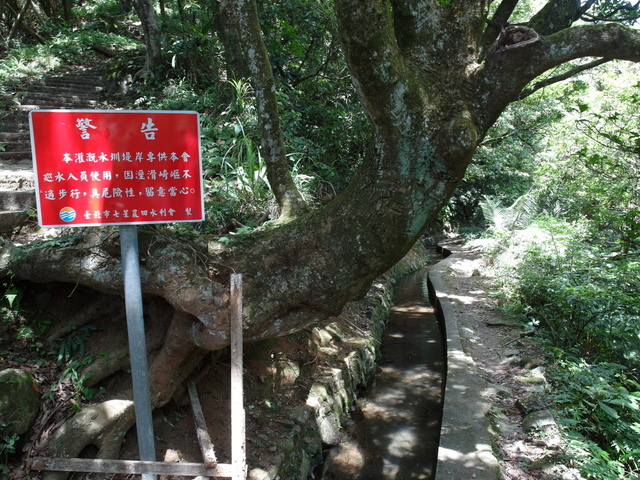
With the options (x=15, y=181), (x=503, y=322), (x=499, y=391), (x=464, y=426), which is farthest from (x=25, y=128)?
(x=503, y=322)

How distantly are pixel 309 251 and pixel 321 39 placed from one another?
24.8 ft

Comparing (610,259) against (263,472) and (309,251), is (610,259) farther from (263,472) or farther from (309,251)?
(263,472)

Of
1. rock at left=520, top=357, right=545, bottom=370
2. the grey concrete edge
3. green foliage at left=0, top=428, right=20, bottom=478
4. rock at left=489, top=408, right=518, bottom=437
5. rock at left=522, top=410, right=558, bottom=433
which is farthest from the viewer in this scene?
rock at left=520, top=357, right=545, bottom=370

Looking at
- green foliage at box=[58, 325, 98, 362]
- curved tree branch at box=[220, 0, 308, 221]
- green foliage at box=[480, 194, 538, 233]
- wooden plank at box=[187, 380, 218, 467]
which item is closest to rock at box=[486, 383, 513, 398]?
curved tree branch at box=[220, 0, 308, 221]

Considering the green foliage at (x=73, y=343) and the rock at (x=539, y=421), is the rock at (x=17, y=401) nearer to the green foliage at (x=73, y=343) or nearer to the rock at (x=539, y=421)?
the green foliage at (x=73, y=343)

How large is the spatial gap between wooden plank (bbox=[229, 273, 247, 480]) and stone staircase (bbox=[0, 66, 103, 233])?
107 inches

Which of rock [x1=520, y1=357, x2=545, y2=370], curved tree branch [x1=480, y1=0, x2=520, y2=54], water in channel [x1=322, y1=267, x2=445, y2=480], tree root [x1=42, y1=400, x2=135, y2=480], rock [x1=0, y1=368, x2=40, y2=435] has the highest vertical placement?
curved tree branch [x1=480, y1=0, x2=520, y2=54]

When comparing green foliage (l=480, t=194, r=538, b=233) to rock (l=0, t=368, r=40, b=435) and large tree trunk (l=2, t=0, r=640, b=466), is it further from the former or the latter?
rock (l=0, t=368, r=40, b=435)

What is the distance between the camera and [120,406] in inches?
132

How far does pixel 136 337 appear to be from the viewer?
2.61 m

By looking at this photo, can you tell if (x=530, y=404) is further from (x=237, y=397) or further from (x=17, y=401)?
(x=17, y=401)

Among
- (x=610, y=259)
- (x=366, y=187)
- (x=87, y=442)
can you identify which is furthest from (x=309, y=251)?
(x=610, y=259)

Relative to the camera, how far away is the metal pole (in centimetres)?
261

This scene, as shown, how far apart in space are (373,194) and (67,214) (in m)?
1.99
